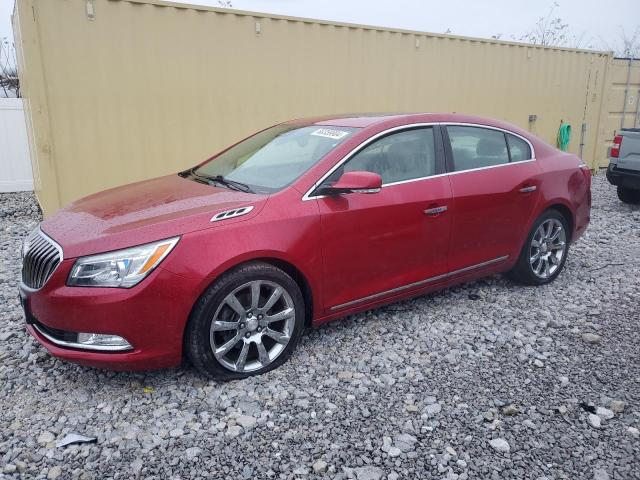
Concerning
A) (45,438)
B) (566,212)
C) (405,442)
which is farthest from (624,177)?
(45,438)

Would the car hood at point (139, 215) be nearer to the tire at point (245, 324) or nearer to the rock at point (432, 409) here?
the tire at point (245, 324)

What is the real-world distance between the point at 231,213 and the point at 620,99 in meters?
12.4

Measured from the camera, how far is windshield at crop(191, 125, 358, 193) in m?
3.50

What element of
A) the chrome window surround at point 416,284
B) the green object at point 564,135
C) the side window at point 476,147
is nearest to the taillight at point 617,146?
the green object at point 564,135

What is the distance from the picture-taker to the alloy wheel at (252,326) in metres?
3.05

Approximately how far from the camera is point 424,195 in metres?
3.76

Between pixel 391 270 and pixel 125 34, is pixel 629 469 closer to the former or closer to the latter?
pixel 391 270

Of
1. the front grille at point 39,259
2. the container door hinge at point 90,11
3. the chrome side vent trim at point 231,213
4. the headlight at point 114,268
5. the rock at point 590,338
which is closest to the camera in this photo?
the headlight at point 114,268

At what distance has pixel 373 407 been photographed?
295 cm

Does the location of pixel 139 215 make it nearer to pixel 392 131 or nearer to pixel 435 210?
pixel 392 131

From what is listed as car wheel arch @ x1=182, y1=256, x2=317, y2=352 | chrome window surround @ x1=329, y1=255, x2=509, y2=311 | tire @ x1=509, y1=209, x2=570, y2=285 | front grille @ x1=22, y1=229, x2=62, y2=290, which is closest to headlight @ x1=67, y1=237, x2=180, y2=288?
front grille @ x1=22, y1=229, x2=62, y2=290

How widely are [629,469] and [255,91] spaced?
20.8 feet

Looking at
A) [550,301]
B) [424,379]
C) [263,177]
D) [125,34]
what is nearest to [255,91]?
[125,34]

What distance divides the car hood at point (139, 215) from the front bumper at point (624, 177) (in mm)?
7044
